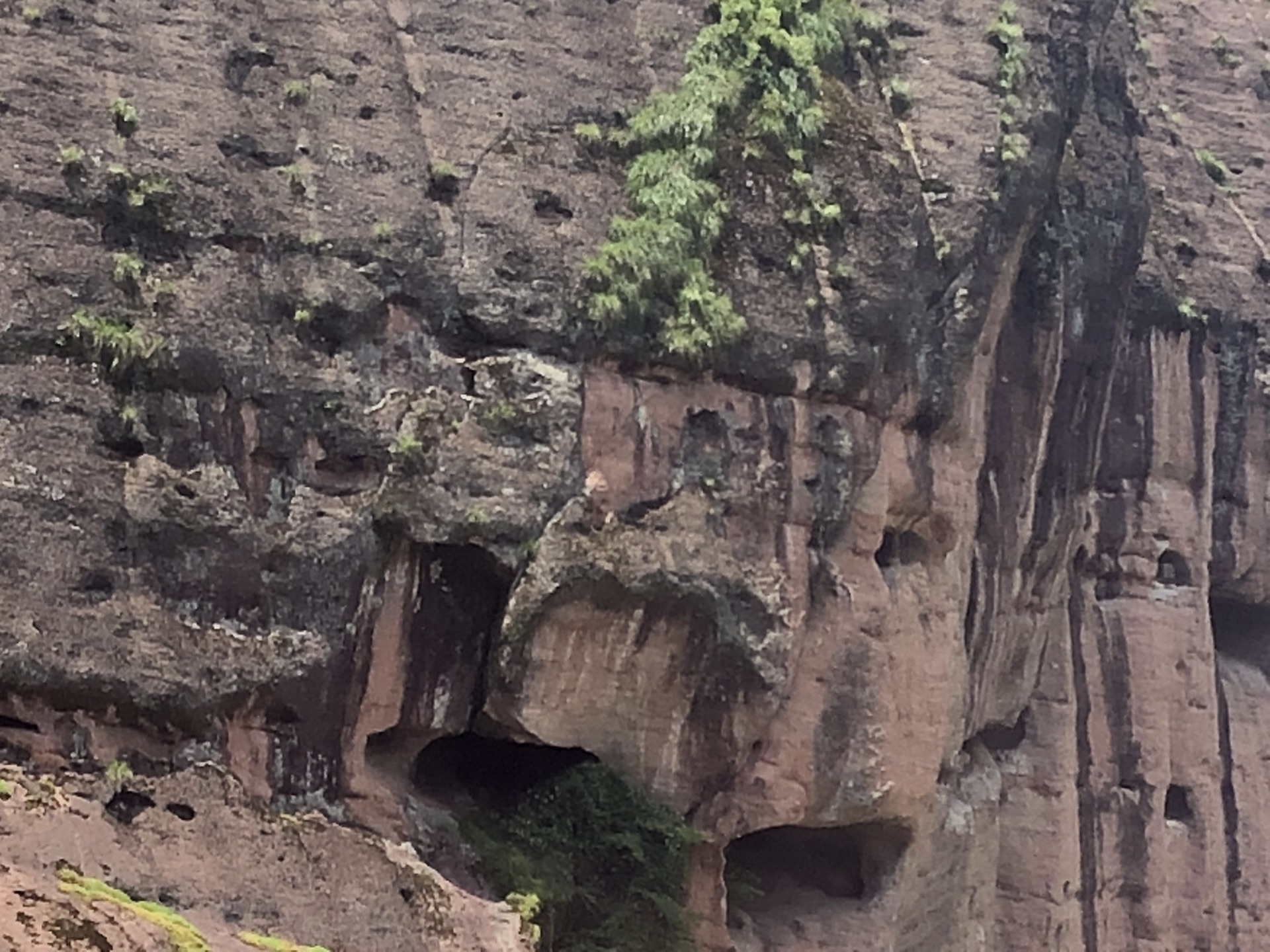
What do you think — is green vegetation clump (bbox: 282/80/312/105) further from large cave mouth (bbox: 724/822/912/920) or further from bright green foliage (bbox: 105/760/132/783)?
large cave mouth (bbox: 724/822/912/920)

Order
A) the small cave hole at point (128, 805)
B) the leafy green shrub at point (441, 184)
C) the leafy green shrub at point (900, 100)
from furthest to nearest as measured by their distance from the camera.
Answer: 1. the leafy green shrub at point (900, 100)
2. the leafy green shrub at point (441, 184)
3. the small cave hole at point (128, 805)

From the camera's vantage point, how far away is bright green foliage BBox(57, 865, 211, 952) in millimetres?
9219

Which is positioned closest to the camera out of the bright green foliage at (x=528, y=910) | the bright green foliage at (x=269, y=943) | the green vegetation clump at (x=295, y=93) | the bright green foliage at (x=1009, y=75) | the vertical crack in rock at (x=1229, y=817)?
the bright green foliage at (x=269, y=943)

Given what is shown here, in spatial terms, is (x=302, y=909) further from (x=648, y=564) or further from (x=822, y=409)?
(x=822, y=409)

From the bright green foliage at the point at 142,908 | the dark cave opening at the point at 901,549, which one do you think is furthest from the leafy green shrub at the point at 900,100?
the bright green foliage at the point at 142,908

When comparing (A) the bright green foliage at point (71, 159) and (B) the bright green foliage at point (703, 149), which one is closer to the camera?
(A) the bright green foliage at point (71, 159)

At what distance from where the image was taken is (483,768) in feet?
46.0

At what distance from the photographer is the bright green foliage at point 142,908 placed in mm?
9219

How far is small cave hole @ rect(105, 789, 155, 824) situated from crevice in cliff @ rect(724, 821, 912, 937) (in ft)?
18.4

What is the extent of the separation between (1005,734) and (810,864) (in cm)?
320

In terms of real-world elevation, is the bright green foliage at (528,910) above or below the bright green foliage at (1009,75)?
below

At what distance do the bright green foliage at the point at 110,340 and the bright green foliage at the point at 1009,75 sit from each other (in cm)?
799

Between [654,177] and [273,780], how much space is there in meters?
5.93

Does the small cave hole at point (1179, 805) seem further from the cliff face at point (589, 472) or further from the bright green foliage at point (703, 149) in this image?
the bright green foliage at point (703, 149)
